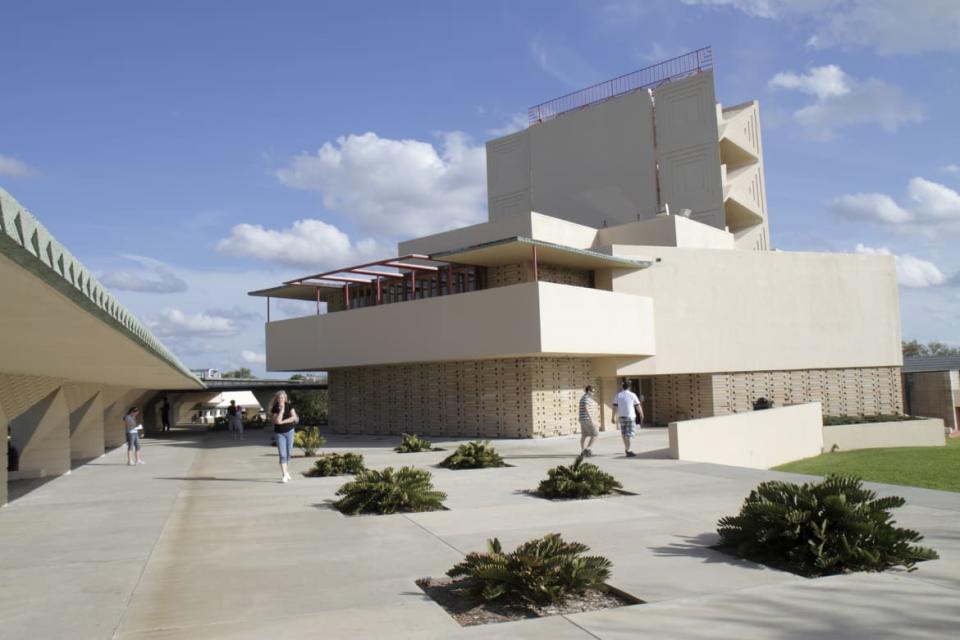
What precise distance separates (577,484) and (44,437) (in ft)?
41.9

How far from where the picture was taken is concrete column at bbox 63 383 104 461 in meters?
21.1

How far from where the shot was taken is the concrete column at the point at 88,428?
21141mm

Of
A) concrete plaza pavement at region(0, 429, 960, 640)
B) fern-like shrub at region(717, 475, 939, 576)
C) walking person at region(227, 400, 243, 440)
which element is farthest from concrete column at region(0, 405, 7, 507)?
walking person at region(227, 400, 243, 440)

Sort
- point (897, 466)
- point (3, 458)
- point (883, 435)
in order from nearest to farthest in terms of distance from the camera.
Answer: point (3, 458), point (897, 466), point (883, 435)

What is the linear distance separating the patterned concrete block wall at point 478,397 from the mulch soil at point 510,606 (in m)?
19.6

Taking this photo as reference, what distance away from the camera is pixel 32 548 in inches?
332

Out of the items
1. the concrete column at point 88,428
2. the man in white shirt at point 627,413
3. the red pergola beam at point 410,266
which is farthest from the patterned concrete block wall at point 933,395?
the concrete column at point 88,428

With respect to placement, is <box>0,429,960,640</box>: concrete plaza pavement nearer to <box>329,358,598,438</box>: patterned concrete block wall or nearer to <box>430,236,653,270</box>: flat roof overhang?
<box>430,236,653,270</box>: flat roof overhang

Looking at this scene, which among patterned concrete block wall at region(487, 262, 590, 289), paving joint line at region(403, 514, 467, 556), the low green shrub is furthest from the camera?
the low green shrub

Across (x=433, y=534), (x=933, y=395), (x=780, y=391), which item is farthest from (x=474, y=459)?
(x=933, y=395)

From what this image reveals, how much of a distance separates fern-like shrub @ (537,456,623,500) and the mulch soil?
17.3 feet

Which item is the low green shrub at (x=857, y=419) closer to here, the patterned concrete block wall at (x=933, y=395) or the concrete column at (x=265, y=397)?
the patterned concrete block wall at (x=933, y=395)

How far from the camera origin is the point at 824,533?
22.3 ft

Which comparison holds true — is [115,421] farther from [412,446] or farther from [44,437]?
[412,446]
